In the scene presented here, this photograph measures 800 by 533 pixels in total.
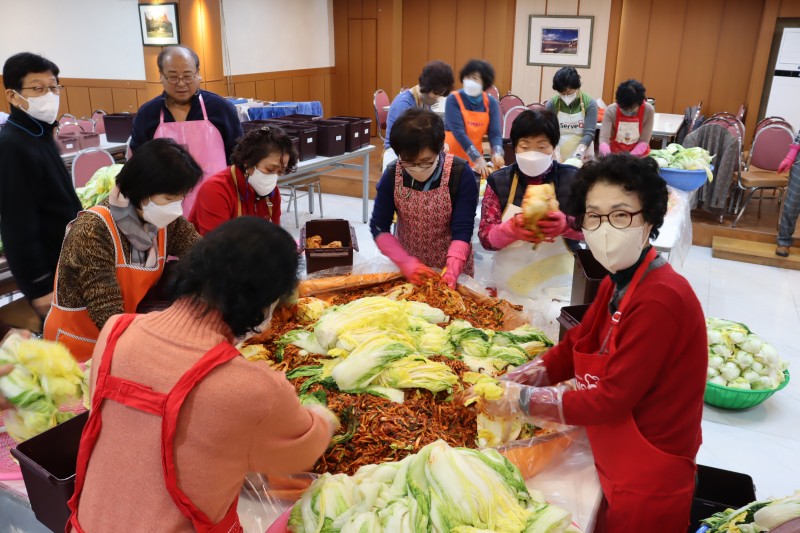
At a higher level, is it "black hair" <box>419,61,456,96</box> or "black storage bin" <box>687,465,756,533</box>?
"black hair" <box>419,61,456,96</box>

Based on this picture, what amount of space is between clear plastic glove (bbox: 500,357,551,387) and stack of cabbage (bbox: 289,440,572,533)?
49 centimetres

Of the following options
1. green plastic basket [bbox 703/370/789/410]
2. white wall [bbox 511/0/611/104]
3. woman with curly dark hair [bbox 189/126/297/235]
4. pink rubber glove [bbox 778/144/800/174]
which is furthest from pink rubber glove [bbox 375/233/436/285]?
white wall [bbox 511/0/611/104]

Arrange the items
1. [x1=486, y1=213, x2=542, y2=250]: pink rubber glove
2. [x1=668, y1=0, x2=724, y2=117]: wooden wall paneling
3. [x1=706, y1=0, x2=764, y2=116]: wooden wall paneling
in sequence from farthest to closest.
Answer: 1. [x1=668, y1=0, x2=724, y2=117]: wooden wall paneling
2. [x1=706, y1=0, x2=764, y2=116]: wooden wall paneling
3. [x1=486, y1=213, x2=542, y2=250]: pink rubber glove

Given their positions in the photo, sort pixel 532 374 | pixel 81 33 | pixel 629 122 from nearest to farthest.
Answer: pixel 532 374
pixel 629 122
pixel 81 33

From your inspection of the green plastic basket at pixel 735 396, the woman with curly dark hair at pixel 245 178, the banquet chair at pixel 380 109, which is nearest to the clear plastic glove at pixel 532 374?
the woman with curly dark hair at pixel 245 178

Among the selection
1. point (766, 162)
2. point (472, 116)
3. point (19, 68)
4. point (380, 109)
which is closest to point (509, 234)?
point (19, 68)

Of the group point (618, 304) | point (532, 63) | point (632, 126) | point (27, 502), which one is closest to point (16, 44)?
point (532, 63)

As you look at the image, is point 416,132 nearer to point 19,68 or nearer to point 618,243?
point 618,243

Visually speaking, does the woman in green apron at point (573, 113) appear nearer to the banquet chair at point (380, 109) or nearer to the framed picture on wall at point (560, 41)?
the banquet chair at point (380, 109)

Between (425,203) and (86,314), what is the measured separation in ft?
4.88

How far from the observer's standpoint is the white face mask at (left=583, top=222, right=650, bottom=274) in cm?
160

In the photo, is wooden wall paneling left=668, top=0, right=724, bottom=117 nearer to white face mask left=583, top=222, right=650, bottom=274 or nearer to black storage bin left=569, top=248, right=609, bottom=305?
black storage bin left=569, top=248, right=609, bottom=305

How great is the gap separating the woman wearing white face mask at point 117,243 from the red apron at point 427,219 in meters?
1.07

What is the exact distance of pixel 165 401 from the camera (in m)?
1.13
